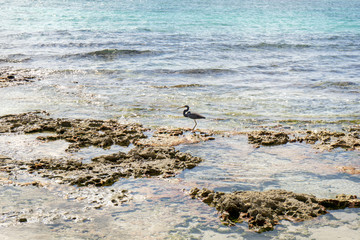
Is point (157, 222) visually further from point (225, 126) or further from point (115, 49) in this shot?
point (115, 49)

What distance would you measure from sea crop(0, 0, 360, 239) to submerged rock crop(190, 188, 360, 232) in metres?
0.16

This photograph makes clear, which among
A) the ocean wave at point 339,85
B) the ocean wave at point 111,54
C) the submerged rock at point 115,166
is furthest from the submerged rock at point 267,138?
the ocean wave at point 111,54

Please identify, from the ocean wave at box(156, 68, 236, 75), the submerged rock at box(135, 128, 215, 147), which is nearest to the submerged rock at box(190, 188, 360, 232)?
the submerged rock at box(135, 128, 215, 147)

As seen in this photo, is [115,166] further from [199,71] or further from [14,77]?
[199,71]

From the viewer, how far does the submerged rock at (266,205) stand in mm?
5559

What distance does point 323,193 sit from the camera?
21.0 feet

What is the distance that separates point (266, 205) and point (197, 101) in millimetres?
7096

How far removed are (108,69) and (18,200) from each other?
464 inches

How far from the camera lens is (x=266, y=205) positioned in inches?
229

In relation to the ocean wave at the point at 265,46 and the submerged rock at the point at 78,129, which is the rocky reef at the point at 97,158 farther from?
the ocean wave at the point at 265,46

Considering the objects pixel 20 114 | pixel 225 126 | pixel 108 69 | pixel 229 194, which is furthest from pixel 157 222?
pixel 108 69

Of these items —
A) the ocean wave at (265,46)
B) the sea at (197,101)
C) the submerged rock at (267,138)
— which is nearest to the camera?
the sea at (197,101)

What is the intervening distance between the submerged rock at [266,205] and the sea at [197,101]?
16 centimetres

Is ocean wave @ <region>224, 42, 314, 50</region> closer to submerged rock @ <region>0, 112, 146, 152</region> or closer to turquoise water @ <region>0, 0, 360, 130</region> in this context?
turquoise water @ <region>0, 0, 360, 130</region>
